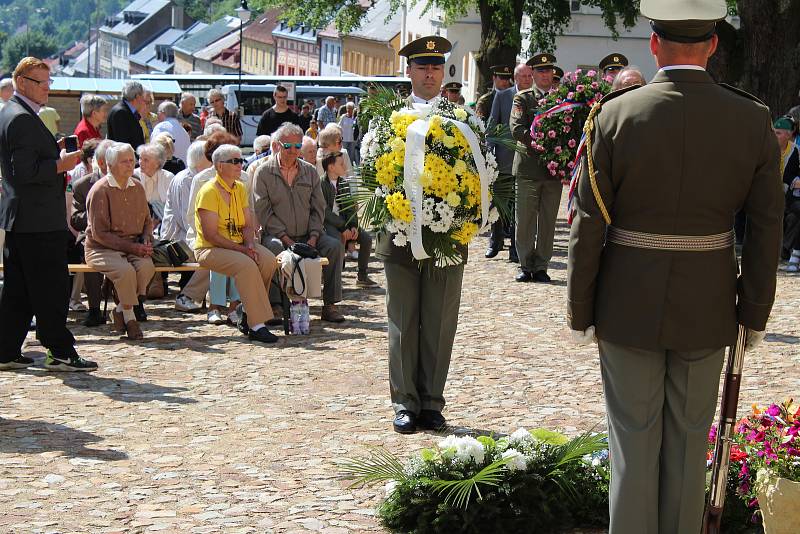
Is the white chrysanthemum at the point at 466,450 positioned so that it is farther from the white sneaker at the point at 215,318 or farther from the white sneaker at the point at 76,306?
the white sneaker at the point at 76,306

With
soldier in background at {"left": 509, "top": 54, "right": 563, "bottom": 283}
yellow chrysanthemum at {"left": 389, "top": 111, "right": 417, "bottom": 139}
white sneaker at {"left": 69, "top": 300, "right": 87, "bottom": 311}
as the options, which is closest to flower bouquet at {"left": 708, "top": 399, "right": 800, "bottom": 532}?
yellow chrysanthemum at {"left": 389, "top": 111, "right": 417, "bottom": 139}

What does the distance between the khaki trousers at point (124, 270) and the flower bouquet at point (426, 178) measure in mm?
3910

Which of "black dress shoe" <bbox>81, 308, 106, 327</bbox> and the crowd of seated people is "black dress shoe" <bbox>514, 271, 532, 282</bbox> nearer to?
the crowd of seated people

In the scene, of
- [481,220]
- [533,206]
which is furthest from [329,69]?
[481,220]

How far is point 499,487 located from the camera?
5.77 meters

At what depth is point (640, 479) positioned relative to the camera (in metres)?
4.88

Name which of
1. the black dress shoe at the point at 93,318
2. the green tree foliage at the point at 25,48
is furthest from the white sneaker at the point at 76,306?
the green tree foliage at the point at 25,48

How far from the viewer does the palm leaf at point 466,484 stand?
568 cm

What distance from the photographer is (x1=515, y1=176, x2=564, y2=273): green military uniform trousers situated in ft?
A: 45.3

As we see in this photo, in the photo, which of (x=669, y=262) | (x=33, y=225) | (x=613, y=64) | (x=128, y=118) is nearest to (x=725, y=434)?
(x=669, y=262)

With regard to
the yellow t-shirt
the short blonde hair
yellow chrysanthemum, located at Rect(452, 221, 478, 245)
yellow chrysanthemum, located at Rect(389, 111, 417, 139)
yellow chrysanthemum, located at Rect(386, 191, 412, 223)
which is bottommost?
the yellow t-shirt

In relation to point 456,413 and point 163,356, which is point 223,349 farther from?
point 456,413

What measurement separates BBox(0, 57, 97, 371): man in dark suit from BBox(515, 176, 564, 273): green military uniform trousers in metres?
5.95

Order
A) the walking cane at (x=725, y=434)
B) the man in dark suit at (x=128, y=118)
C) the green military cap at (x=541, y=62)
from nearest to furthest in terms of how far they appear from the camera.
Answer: the walking cane at (x=725, y=434) → the green military cap at (x=541, y=62) → the man in dark suit at (x=128, y=118)
